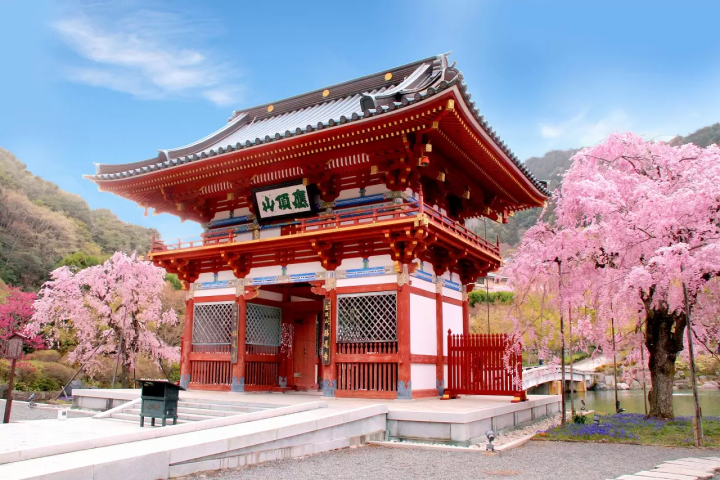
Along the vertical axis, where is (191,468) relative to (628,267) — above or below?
below

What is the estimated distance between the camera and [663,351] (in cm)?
1248

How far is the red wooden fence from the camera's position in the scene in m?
13.7

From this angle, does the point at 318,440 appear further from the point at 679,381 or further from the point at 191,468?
the point at 679,381

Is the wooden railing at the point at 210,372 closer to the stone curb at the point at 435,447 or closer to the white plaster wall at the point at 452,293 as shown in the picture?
the white plaster wall at the point at 452,293

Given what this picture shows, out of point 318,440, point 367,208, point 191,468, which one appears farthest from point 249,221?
point 191,468

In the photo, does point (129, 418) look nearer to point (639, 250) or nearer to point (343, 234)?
point (343, 234)

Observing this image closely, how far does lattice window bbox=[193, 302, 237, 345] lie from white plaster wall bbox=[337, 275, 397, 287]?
3.57 m

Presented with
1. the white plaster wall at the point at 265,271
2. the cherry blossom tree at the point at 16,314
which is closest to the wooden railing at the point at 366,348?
the white plaster wall at the point at 265,271

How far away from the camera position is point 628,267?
11.6 metres

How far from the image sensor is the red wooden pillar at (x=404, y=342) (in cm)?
→ 1280

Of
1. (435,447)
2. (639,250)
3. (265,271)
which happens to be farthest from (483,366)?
(265,271)

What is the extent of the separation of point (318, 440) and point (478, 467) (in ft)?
8.70

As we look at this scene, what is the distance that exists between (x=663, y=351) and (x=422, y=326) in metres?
5.51

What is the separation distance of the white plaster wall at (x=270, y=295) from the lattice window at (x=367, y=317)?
10.9ft
